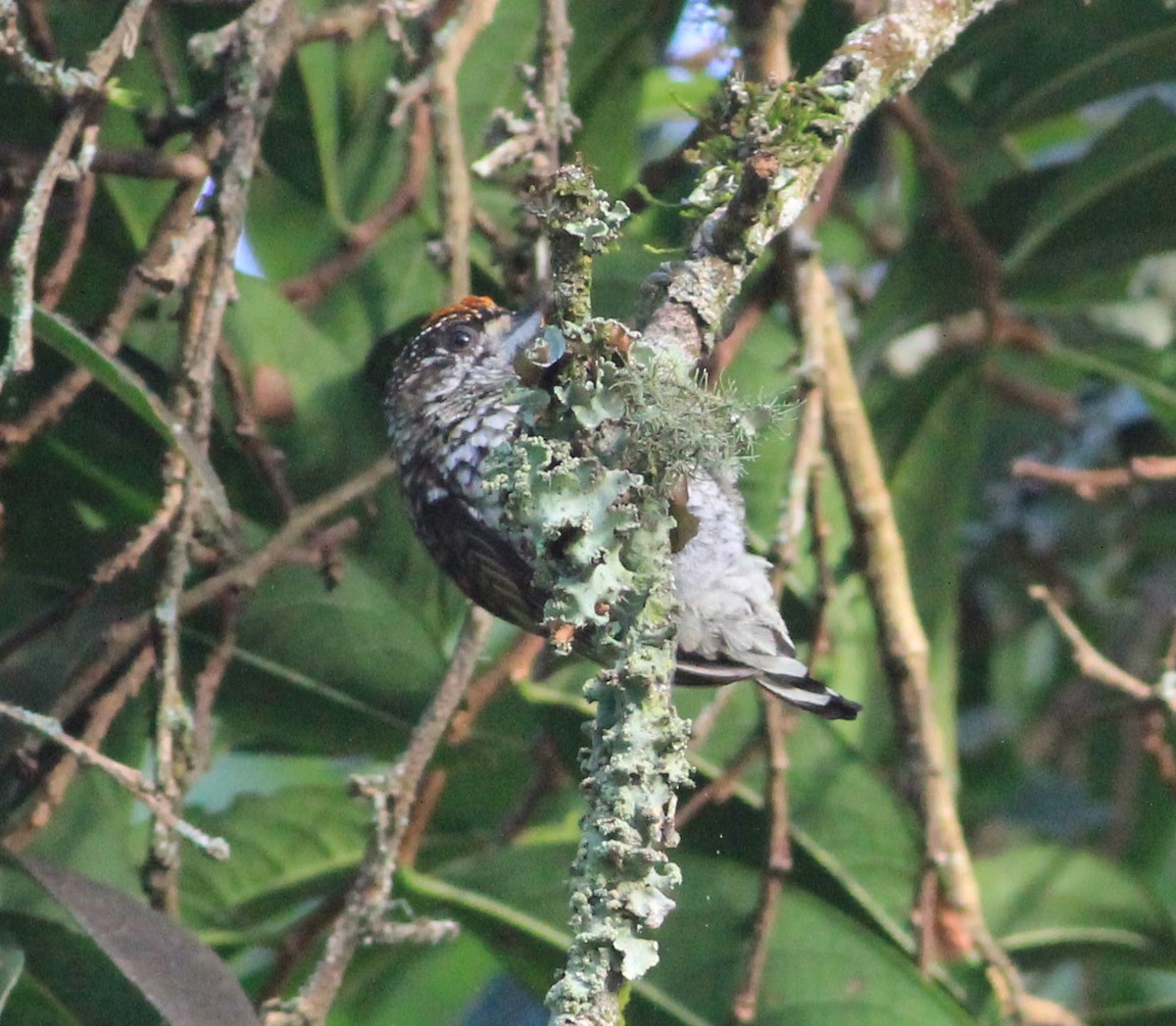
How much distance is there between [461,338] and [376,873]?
0.95 metres

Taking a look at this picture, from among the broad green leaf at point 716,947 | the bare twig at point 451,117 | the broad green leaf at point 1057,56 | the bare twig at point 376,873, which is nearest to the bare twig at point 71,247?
the bare twig at point 451,117

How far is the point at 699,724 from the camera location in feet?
8.52

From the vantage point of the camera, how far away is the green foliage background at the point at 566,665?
2.72 meters

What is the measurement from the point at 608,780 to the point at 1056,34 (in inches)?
100

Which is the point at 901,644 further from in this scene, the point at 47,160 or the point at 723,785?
the point at 47,160

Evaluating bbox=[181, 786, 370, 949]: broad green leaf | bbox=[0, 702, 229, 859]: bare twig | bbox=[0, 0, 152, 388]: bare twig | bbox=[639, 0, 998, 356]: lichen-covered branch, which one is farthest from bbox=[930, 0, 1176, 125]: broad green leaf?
bbox=[0, 702, 229, 859]: bare twig

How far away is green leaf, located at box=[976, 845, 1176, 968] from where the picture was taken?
10.3 feet

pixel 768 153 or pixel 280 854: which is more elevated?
pixel 768 153

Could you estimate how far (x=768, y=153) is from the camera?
1619 millimetres

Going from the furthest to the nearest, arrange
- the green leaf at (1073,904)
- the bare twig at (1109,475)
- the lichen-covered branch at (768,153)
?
1. the green leaf at (1073,904)
2. the bare twig at (1109,475)
3. the lichen-covered branch at (768,153)

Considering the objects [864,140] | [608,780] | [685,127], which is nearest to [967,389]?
[864,140]

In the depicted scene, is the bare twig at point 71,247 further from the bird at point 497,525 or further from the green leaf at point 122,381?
the bird at point 497,525

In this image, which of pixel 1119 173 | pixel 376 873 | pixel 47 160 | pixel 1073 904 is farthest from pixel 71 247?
pixel 1073 904

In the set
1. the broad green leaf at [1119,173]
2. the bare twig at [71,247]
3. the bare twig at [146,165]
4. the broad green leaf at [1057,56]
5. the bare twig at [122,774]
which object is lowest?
the bare twig at [122,774]
